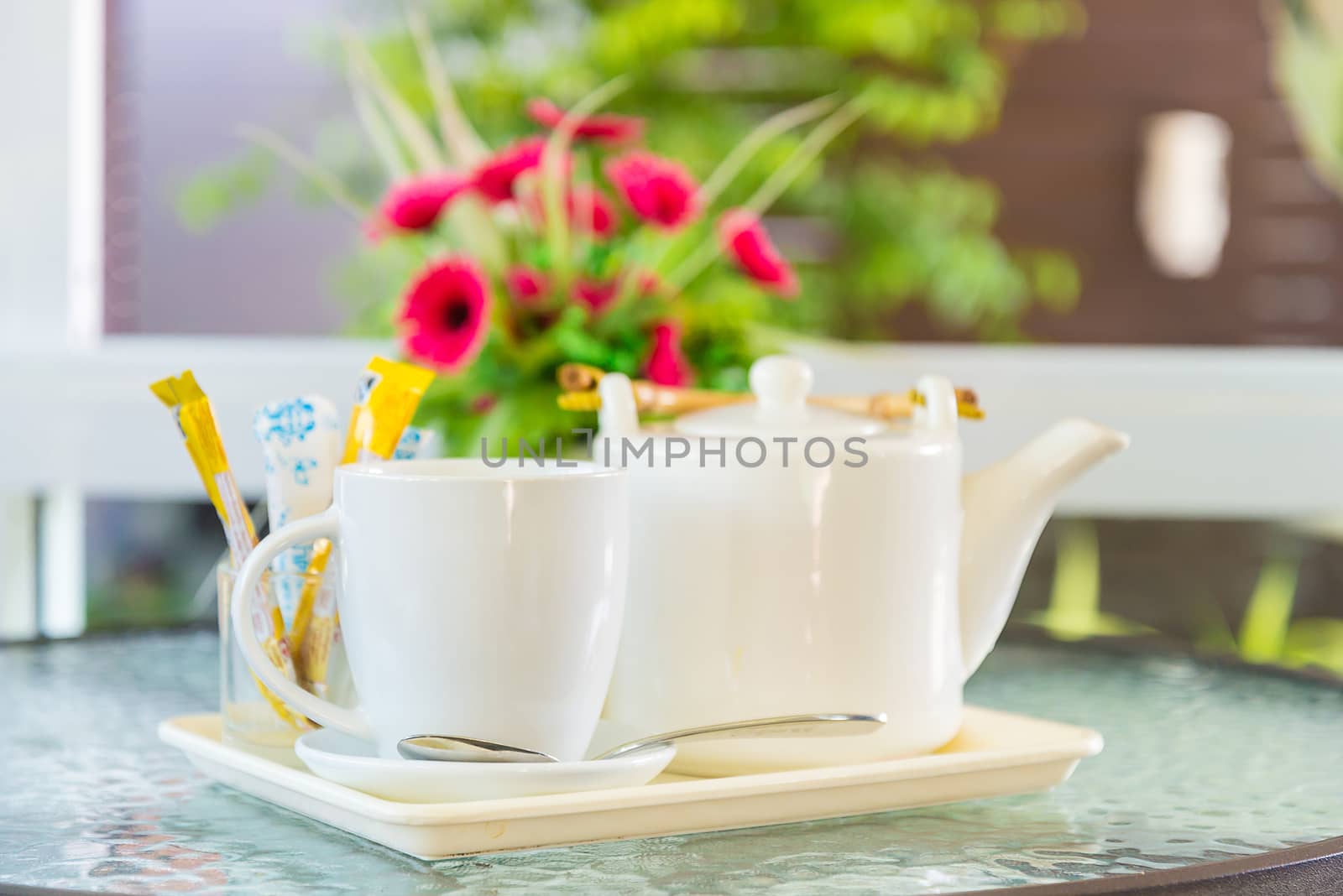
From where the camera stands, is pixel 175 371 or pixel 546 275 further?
pixel 175 371

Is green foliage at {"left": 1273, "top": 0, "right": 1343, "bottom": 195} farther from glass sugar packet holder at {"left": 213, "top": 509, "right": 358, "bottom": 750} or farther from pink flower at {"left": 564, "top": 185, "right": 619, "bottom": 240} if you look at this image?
glass sugar packet holder at {"left": 213, "top": 509, "right": 358, "bottom": 750}

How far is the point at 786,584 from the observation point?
1.83 ft

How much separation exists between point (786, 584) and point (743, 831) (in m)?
0.09

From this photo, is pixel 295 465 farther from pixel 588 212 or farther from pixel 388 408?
pixel 588 212

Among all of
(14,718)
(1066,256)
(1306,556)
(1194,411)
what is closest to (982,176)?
(1066,256)

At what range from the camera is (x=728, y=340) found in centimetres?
105

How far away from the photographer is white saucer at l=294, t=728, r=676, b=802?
0.49 meters

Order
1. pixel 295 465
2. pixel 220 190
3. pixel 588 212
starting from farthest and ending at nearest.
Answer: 1. pixel 220 190
2. pixel 588 212
3. pixel 295 465

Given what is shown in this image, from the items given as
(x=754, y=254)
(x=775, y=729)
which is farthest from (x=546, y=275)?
(x=775, y=729)

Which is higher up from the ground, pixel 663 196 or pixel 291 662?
pixel 663 196

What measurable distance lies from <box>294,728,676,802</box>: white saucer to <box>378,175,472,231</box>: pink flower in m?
0.56

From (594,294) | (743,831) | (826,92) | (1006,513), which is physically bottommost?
(743,831)

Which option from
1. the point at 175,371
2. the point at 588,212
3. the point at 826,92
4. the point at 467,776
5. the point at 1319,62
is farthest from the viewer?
the point at 826,92

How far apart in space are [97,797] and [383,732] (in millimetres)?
133
